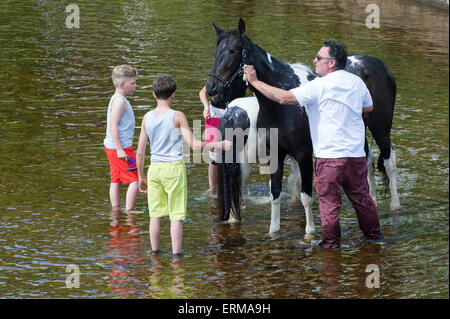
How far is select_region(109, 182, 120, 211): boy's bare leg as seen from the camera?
914 cm

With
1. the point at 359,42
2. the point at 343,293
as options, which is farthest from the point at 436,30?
the point at 343,293

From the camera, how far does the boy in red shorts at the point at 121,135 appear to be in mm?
8742

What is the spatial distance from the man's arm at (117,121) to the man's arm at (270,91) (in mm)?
1753

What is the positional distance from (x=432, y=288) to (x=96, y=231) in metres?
3.50

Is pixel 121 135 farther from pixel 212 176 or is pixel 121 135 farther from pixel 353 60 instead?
pixel 353 60

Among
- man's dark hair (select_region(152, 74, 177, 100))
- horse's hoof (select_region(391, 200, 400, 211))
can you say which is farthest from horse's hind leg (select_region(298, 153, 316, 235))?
man's dark hair (select_region(152, 74, 177, 100))

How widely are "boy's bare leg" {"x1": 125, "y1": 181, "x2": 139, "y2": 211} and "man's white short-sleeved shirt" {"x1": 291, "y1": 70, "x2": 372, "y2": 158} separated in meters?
2.49

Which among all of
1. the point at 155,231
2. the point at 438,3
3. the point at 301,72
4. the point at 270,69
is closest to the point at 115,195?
the point at 155,231

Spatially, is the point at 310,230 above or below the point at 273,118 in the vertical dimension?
below

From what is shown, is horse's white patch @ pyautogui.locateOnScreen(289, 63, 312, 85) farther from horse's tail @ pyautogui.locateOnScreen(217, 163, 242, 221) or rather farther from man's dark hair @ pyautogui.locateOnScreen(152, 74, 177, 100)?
man's dark hair @ pyautogui.locateOnScreen(152, 74, 177, 100)

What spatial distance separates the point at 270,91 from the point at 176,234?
158 centimetres

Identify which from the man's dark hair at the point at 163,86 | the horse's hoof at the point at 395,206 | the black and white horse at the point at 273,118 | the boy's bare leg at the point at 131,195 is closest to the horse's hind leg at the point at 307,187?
the black and white horse at the point at 273,118

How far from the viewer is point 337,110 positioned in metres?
7.26
